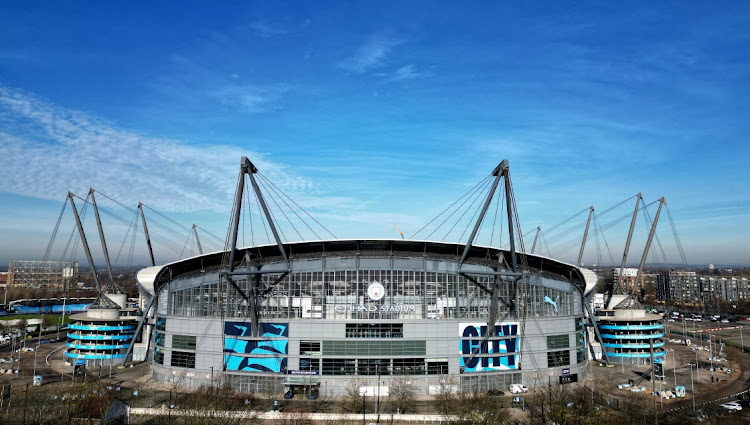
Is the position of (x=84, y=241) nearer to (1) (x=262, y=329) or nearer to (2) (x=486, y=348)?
(1) (x=262, y=329)

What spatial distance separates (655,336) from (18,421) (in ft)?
355

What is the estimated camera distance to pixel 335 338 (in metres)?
70.7

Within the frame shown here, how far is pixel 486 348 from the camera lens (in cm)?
7325

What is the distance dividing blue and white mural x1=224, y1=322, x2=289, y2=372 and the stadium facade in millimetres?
152

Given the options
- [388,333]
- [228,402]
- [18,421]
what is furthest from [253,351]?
[18,421]

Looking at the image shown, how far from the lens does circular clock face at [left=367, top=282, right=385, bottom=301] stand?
71312 mm

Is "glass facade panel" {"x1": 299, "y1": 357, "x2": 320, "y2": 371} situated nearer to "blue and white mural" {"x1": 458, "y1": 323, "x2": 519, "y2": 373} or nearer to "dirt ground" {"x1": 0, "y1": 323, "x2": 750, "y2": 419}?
"dirt ground" {"x1": 0, "y1": 323, "x2": 750, "y2": 419}

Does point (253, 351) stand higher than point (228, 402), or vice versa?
point (253, 351)

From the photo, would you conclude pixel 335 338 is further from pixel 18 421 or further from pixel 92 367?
pixel 92 367

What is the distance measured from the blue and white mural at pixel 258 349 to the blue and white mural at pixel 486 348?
88.8 ft

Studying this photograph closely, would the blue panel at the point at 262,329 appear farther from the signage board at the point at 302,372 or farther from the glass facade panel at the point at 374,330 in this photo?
the glass facade panel at the point at 374,330

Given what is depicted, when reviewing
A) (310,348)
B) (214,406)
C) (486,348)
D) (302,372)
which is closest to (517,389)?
(486,348)

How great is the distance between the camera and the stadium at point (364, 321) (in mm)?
70625

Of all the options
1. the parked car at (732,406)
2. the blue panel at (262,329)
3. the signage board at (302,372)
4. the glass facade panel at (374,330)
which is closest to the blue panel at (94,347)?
the blue panel at (262,329)
